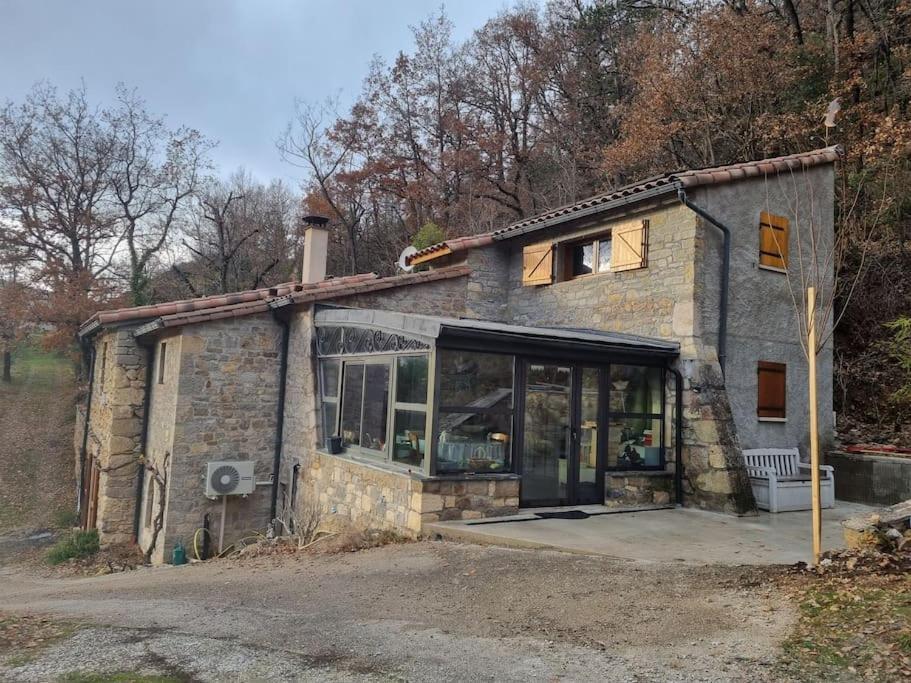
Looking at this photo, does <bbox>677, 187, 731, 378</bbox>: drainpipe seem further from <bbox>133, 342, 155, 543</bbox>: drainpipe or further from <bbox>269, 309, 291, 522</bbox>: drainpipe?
<bbox>133, 342, 155, 543</bbox>: drainpipe

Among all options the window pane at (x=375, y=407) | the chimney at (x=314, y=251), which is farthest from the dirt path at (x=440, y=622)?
the chimney at (x=314, y=251)

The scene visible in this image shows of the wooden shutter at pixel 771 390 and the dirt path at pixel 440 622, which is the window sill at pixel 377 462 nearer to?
the dirt path at pixel 440 622

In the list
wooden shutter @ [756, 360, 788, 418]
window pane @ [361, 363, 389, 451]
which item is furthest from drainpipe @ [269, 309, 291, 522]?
wooden shutter @ [756, 360, 788, 418]

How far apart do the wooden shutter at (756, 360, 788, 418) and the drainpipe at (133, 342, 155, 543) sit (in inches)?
399

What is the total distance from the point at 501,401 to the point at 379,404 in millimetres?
1751

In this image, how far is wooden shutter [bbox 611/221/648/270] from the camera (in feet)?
31.7

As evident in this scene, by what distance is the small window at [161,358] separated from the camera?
10727mm

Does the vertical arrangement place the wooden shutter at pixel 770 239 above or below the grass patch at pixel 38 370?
above

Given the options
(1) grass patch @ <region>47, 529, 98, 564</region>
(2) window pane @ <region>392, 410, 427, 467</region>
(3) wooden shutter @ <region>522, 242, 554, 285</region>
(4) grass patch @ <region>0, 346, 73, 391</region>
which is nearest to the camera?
(2) window pane @ <region>392, 410, 427, 467</region>

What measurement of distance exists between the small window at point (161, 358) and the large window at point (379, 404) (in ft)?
9.61

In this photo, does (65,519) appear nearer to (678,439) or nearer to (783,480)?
(678,439)

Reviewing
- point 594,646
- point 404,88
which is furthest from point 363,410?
point 404,88

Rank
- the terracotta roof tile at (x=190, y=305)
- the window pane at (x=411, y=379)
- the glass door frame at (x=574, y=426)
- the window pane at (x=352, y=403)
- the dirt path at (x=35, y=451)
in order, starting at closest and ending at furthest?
the window pane at (x=411, y=379)
the glass door frame at (x=574, y=426)
the window pane at (x=352, y=403)
the terracotta roof tile at (x=190, y=305)
the dirt path at (x=35, y=451)

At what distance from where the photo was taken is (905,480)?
8961 millimetres
